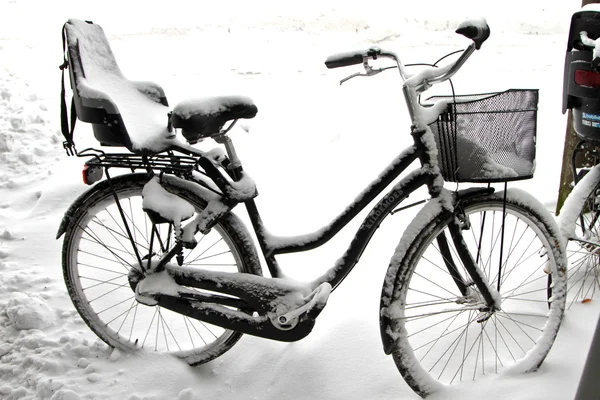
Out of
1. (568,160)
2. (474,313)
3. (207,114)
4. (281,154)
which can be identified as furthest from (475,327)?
(281,154)

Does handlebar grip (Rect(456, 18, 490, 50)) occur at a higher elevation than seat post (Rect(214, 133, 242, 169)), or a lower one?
higher

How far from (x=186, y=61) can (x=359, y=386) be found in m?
6.74

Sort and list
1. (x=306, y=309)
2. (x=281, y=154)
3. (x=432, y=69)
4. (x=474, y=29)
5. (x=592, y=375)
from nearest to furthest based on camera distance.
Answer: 1. (x=592, y=375)
2. (x=474, y=29)
3. (x=432, y=69)
4. (x=306, y=309)
5. (x=281, y=154)

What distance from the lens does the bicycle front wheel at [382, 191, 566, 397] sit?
214cm

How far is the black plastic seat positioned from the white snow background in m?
1.24

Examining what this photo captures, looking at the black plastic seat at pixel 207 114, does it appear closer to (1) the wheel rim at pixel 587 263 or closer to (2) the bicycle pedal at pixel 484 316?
(2) the bicycle pedal at pixel 484 316

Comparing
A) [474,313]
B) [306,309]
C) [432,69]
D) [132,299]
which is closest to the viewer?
[432,69]

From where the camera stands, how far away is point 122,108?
226 centimetres

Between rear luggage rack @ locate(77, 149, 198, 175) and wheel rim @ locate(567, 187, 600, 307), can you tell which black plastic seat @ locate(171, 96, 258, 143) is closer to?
rear luggage rack @ locate(77, 149, 198, 175)

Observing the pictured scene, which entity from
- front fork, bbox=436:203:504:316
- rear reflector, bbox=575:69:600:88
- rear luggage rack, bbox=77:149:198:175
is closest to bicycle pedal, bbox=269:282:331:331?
front fork, bbox=436:203:504:316

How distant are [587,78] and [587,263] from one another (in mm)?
1106

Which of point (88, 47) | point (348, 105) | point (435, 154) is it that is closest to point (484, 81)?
point (348, 105)

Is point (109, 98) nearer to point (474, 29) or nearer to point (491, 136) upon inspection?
point (474, 29)

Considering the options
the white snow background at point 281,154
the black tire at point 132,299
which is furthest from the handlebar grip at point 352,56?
the white snow background at point 281,154
